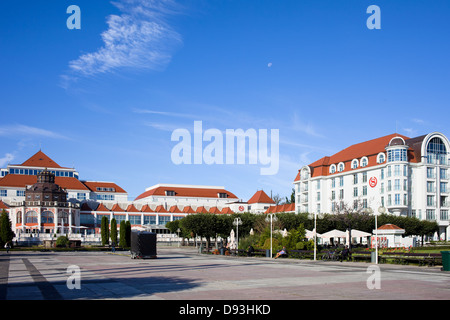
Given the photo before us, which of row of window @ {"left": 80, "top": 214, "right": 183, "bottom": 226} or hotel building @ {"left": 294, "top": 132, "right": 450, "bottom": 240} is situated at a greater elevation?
hotel building @ {"left": 294, "top": 132, "right": 450, "bottom": 240}

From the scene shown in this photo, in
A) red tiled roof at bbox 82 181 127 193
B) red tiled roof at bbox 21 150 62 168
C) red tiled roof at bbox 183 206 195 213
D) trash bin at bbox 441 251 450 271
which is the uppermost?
red tiled roof at bbox 21 150 62 168

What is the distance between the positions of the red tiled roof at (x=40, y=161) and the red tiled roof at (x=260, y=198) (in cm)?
6064

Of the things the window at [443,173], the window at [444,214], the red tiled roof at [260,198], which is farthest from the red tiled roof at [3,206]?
the window at [443,173]

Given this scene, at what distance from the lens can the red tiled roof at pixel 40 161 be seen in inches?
5615

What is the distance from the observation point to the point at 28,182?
132875 millimetres

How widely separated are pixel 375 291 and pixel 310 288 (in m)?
2.31

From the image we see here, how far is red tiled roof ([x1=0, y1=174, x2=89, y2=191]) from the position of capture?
130 metres

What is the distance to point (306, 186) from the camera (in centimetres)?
10506

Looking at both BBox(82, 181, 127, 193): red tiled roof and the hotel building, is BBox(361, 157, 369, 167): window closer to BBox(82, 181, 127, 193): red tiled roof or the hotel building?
the hotel building

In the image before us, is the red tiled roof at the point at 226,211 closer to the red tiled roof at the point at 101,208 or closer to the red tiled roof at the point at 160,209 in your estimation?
the red tiled roof at the point at 160,209

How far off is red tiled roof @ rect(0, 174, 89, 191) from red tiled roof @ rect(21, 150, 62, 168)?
7619 millimetres

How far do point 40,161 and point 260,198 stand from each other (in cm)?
6746

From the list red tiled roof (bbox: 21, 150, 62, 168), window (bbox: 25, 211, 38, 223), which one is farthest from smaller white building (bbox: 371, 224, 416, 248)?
red tiled roof (bbox: 21, 150, 62, 168)
